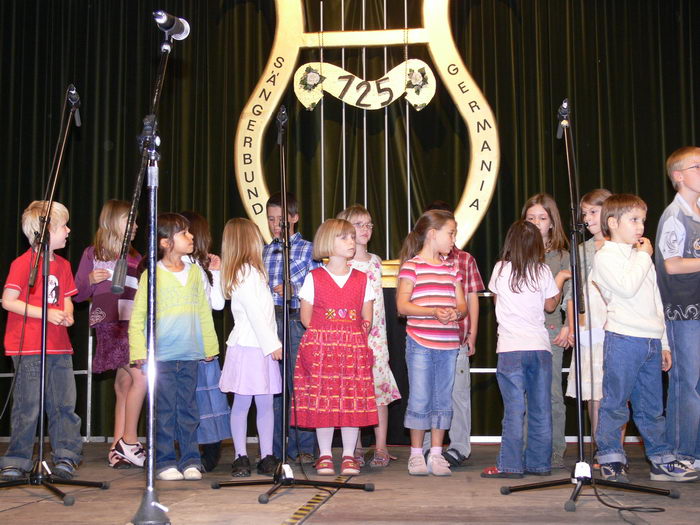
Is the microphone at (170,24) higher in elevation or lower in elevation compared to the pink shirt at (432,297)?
higher

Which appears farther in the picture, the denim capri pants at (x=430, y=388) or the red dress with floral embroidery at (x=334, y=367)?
the denim capri pants at (x=430, y=388)

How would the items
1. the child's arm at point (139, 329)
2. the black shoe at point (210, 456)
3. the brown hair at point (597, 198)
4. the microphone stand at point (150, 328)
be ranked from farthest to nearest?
1. the brown hair at point (597, 198)
2. the black shoe at point (210, 456)
3. the child's arm at point (139, 329)
4. the microphone stand at point (150, 328)

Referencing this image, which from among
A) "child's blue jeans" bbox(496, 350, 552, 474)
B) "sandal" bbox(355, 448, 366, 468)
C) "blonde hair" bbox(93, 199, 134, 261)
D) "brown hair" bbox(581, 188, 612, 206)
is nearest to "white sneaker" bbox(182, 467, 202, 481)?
"sandal" bbox(355, 448, 366, 468)

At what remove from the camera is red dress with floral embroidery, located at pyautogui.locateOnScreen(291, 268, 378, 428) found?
391 cm

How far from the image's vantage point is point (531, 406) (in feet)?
12.8

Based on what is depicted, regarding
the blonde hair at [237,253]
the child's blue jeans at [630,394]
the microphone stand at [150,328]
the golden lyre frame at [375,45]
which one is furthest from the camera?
the golden lyre frame at [375,45]

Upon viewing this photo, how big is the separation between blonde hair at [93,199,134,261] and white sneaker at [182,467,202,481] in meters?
1.22

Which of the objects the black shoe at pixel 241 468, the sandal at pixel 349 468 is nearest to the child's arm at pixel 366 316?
the sandal at pixel 349 468

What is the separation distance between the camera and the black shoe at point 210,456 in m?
4.26

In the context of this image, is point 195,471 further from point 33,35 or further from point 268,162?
point 33,35

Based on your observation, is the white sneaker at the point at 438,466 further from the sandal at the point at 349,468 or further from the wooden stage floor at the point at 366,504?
the sandal at the point at 349,468

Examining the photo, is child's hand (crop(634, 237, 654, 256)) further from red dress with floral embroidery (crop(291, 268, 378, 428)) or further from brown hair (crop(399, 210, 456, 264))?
red dress with floral embroidery (crop(291, 268, 378, 428))

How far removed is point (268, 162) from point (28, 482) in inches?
124

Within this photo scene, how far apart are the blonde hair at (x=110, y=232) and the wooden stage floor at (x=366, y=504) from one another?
3.91ft
